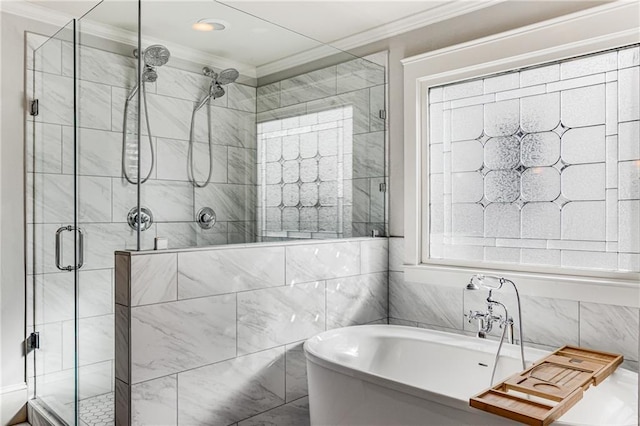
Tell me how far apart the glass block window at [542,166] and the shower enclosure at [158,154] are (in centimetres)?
54

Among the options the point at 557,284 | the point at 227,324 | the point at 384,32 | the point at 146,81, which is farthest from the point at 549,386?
the point at 384,32

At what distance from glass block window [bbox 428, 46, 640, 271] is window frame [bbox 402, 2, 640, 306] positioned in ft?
0.17

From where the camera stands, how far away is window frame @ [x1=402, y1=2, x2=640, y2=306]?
7.57 ft

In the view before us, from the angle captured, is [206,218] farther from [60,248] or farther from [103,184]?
[60,248]

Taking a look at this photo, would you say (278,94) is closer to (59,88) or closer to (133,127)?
(133,127)

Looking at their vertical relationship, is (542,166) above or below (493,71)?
below

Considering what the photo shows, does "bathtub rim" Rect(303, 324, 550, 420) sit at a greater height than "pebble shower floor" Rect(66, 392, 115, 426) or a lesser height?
greater

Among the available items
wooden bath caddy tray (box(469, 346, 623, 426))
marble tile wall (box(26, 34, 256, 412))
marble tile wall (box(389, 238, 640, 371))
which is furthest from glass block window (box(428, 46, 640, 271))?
marble tile wall (box(26, 34, 256, 412))

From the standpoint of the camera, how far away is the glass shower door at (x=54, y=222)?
8.17ft

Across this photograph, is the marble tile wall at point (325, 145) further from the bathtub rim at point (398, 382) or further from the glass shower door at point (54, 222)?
the glass shower door at point (54, 222)

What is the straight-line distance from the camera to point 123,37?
2123mm

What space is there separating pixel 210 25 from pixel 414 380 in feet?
7.00

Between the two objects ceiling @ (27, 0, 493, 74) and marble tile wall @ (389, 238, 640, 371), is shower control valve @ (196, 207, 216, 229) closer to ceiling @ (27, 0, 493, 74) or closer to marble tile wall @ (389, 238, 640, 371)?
ceiling @ (27, 0, 493, 74)

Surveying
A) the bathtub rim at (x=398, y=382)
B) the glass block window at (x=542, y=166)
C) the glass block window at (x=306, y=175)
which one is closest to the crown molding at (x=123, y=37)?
the glass block window at (x=306, y=175)
